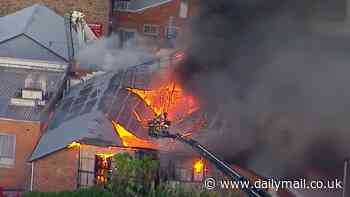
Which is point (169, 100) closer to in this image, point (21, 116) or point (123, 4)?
point (21, 116)

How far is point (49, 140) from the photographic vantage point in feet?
34.5

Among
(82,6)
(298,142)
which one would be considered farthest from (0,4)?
(298,142)

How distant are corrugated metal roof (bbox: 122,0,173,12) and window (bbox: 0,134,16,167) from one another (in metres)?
9.33

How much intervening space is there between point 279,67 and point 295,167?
3.55 feet

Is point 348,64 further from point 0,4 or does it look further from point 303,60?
point 0,4

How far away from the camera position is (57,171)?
10.1 meters

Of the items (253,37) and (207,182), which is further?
(253,37)

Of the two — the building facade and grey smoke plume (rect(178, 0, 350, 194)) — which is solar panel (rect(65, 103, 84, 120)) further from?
grey smoke plume (rect(178, 0, 350, 194))

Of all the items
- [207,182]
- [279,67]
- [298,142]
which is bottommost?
[207,182]

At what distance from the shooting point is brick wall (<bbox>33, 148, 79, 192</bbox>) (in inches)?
398

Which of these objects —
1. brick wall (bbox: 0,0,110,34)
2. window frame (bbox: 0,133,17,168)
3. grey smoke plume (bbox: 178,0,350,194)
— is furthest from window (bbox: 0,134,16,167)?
brick wall (bbox: 0,0,110,34)

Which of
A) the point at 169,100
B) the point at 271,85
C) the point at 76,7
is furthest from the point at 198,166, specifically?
the point at 76,7

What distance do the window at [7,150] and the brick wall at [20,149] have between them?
0.06m

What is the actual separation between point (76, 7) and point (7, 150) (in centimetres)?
771
